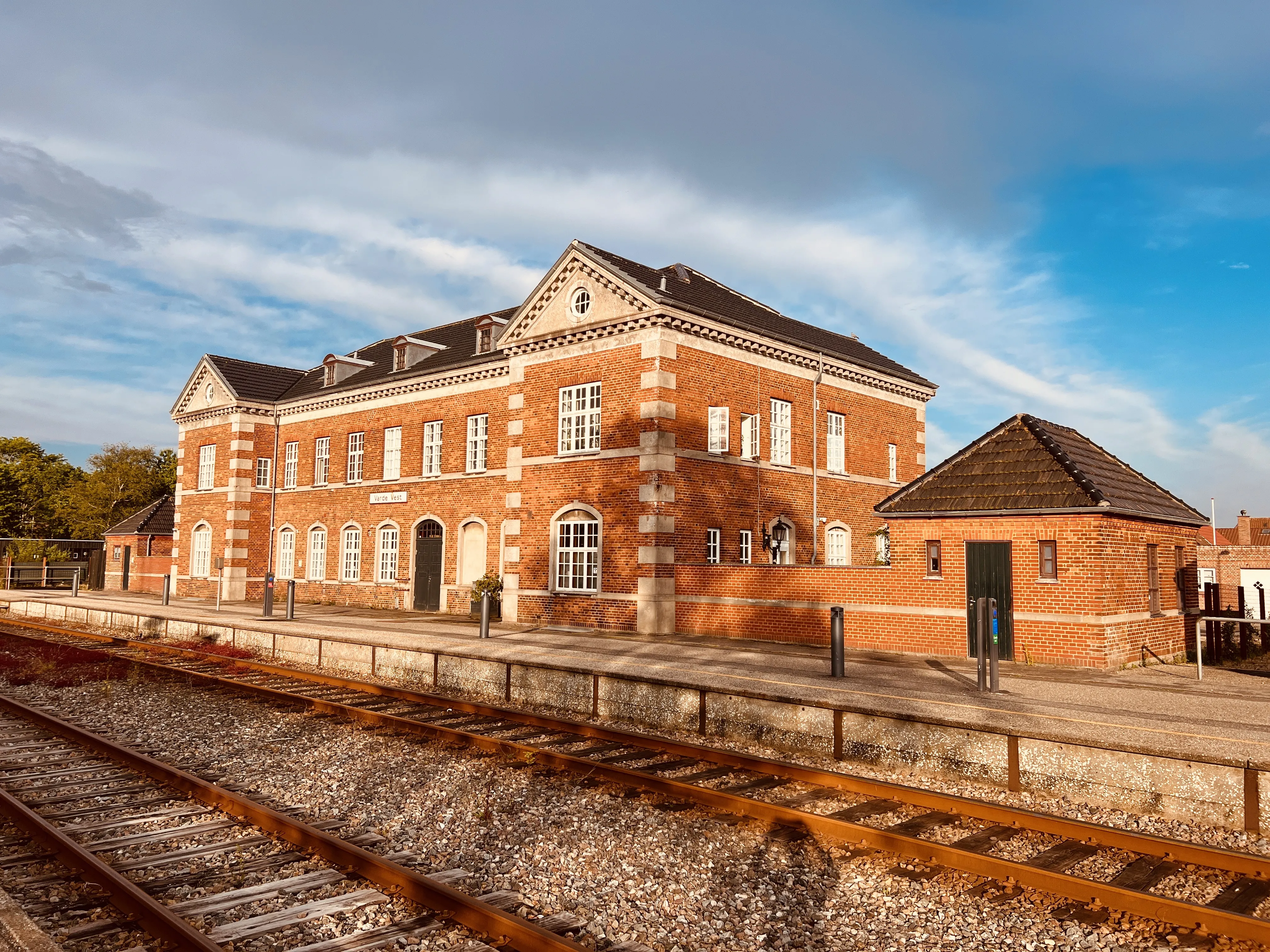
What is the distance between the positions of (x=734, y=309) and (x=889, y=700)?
1608 cm

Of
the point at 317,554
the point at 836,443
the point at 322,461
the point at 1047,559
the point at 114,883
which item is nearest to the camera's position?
the point at 114,883

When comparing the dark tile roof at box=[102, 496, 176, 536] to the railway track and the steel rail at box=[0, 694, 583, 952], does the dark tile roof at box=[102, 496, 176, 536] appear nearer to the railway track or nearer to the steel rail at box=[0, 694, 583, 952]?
the railway track

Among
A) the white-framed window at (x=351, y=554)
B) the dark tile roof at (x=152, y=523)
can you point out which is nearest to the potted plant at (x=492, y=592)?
the white-framed window at (x=351, y=554)

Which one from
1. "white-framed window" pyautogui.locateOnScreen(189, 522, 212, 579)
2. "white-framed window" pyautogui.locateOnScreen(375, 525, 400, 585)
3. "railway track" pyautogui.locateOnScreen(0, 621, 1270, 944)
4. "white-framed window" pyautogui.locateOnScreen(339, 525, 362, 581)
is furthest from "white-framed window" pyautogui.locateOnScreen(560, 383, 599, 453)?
"white-framed window" pyautogui.locateOnScreen(189, 522, 212, 579)

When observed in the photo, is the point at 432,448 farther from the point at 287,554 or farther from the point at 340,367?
the point at 287,554

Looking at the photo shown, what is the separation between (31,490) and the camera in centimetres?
6931

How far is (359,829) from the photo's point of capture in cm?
709

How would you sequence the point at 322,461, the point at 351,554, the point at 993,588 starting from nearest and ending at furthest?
the point at 993,588 → the point at 351,554 → the point at 322,461

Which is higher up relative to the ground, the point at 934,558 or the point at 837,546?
the point at 837,546

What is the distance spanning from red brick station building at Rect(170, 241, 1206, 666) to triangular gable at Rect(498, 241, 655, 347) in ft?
0.26

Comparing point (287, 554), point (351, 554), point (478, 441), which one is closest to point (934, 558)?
point (478, 441)

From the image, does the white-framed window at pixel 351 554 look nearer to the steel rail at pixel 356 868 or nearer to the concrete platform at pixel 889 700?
the concrete platform at pixel 889 700

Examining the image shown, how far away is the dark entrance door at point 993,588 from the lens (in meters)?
16.2

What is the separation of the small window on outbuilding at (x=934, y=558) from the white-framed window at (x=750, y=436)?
23.8 feet
